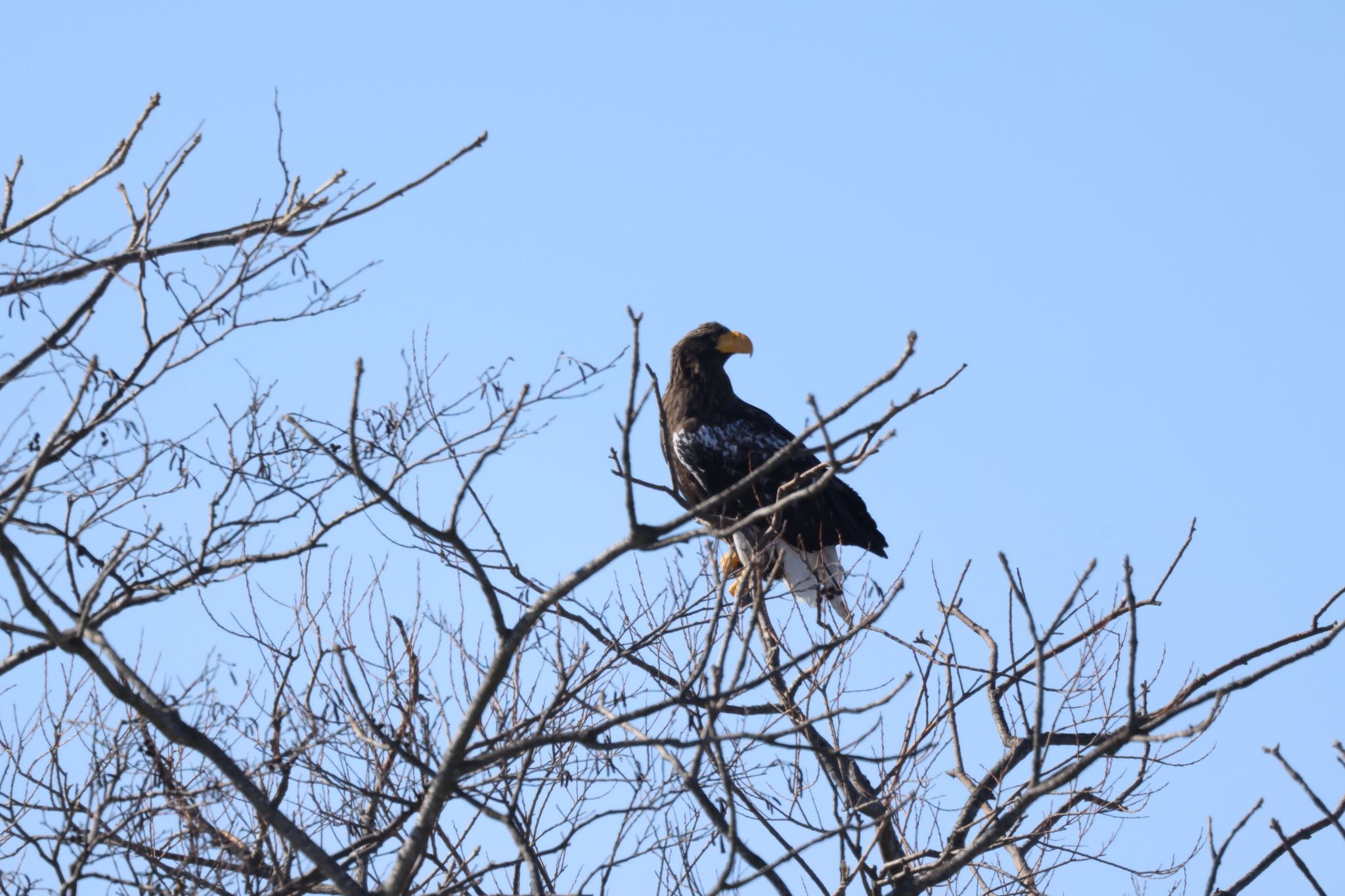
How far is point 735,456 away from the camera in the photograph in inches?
332

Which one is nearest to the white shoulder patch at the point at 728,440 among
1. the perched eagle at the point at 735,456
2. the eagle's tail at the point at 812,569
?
the perched eagle at the point at 735,456

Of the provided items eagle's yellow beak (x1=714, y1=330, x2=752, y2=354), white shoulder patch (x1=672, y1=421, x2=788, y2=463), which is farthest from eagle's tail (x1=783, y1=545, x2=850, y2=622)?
eagle's yellow beak (x1=714, y1=330, x2=752, y2=354)

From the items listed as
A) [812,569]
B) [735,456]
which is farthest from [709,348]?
[812,569]

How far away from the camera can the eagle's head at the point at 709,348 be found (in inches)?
341

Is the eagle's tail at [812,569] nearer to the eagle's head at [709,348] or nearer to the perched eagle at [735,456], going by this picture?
the perched eagle at [735,456]

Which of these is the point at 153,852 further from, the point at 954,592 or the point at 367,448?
the point at 954,592

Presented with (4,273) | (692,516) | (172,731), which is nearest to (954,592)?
(692,516)

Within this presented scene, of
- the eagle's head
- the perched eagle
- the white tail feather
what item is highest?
the eagle's head

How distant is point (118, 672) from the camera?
3820mm

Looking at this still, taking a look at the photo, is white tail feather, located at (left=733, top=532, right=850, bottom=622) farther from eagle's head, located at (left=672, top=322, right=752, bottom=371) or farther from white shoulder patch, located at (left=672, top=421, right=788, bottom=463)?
eagle's head, located at (left=672, top=322, right=752, bottom=371)

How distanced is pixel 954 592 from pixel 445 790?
104 inches

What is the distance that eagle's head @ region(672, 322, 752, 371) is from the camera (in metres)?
8.66

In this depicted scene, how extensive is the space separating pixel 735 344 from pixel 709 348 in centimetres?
18

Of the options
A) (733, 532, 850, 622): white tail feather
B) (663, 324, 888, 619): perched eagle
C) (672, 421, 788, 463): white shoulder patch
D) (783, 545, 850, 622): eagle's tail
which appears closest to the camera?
(733, 532, 850, 622): white tail feather
